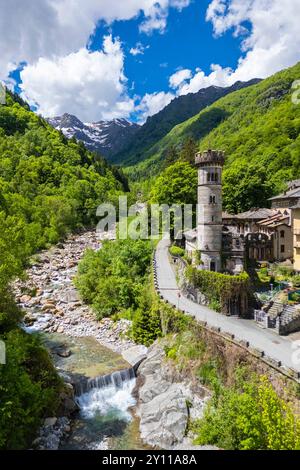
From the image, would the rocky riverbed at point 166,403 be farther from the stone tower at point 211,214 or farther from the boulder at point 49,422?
the stone tower at point 211,214

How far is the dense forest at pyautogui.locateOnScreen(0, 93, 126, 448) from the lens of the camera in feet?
61.5

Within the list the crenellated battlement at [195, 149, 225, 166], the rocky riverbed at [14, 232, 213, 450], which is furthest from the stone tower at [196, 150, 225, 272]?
the rocky riverbed at [14, 232, 213, 450]

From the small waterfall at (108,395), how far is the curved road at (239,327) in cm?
725

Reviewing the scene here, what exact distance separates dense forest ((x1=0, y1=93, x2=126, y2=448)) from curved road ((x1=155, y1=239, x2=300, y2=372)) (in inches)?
480

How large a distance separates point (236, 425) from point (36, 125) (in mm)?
128639

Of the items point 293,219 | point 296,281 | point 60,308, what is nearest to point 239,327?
point 296,281

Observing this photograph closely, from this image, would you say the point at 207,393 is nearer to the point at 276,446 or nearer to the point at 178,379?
the point at 178,379

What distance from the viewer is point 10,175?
86.2 meters

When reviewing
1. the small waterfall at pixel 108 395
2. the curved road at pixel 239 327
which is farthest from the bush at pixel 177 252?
the small waterfall at pixel 108 395

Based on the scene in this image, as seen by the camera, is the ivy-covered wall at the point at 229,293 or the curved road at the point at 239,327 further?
the ivy-covered wall at the point at 229,293

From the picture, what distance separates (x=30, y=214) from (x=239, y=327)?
58177 mm

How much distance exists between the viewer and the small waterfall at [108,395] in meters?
23.0

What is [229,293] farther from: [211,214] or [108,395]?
[108,395]

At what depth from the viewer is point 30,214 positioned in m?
72.8
